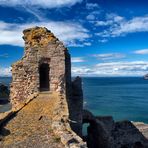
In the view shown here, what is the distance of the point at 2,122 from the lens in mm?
16625

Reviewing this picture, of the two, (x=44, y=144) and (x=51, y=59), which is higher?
(x=51, y=59)

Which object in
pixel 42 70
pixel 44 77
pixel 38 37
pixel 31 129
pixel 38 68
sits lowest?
pixel 31 129

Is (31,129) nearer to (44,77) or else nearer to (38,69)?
(38,69)

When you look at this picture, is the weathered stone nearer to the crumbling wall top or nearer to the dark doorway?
the crumbling wall top

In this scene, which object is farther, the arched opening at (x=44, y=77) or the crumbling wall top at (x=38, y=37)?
the arched opening at (x=44, y=77)

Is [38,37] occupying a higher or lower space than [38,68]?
higher

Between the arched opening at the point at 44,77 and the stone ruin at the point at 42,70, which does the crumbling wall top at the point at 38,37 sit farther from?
the arched opening at the point at 44,77

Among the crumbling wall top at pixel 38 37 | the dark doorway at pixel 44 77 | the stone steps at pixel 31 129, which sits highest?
the crumbling wall top at pixel 38 37

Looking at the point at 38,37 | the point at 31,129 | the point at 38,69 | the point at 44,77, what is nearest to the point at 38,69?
the point at 38,69

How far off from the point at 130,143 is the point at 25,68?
13.3 m

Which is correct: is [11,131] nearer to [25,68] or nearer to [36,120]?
[36,120]

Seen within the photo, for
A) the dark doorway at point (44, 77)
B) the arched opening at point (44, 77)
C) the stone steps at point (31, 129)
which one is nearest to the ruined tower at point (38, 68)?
the arched opening at point (44, 77)

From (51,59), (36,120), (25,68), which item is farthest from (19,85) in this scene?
(36,120)

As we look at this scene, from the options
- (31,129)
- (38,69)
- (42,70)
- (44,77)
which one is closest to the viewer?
(31,129)
